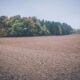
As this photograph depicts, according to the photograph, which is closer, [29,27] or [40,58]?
[40,58]

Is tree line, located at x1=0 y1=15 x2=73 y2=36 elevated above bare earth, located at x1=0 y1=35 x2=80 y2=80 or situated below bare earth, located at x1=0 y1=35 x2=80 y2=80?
above

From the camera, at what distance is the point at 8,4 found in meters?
3.61

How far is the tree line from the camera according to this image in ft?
11.7

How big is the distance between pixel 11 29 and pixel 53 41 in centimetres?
82

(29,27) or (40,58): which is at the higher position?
(29,27)

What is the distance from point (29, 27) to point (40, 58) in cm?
64

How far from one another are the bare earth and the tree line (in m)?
0.12

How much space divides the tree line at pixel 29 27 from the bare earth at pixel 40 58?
120 millimetres

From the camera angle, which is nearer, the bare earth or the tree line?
the bare earth

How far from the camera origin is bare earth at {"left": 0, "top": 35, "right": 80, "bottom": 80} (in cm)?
325

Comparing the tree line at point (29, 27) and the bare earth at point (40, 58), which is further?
the tree line at point (29, 27)

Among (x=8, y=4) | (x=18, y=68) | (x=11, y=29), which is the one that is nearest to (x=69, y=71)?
(x=18, y=68)

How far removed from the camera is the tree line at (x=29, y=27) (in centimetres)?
357

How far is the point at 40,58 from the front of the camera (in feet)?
11.4
